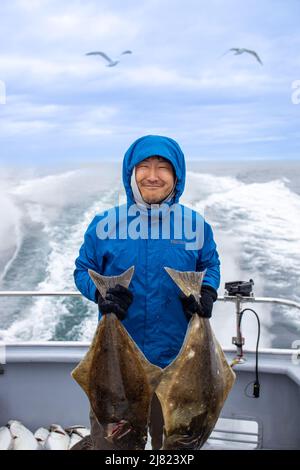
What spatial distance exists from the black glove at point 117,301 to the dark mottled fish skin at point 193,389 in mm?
283

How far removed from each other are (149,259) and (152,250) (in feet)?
0.15

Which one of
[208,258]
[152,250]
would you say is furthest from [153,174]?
[208,258]

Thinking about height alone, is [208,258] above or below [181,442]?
above

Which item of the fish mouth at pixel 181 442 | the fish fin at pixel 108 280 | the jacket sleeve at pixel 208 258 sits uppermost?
the jacket sleeve at pixel 208 258

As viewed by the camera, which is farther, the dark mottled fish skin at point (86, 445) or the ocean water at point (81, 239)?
the ocean water at point (81, 239)

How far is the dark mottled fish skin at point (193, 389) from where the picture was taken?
225 cm

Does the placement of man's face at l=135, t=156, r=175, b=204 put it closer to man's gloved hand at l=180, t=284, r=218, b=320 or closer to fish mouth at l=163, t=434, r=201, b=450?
man's gloved hand at l=180, t=284, r=218, b=320

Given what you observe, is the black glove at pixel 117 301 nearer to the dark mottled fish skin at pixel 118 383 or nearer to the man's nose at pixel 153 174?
the dark mottled fish skin at pixel 118 383

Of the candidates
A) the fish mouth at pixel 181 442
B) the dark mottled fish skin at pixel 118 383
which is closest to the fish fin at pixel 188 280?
the dark mottled fish skin at pixel 118 383

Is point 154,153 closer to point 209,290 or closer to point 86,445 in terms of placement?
point 209,290

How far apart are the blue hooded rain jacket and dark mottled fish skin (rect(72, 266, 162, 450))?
0.55ft

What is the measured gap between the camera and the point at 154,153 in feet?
7.99

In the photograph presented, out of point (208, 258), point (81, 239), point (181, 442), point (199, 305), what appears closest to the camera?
point (181, 442)

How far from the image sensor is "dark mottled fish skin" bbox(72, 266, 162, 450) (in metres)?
2.27
